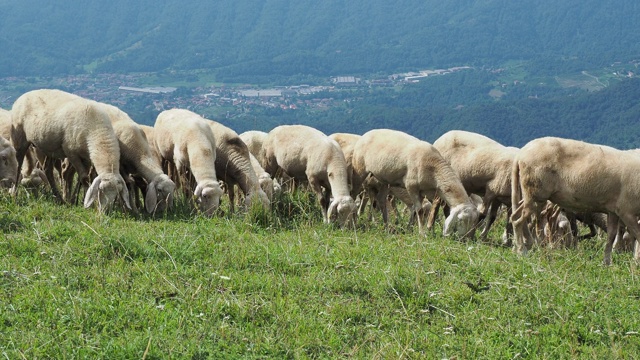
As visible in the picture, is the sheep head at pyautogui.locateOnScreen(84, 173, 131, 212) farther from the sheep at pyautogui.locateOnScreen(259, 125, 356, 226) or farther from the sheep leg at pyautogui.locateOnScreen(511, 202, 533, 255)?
the sheep leg at pyautogui.locateOnScreen(511, 202, 533, 255)

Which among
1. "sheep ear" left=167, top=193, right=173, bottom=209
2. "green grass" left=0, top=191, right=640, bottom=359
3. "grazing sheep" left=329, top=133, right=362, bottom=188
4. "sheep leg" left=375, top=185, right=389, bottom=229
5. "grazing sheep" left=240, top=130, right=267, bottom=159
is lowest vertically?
"sheep leg" left=375, top=185, right=389, bottom=229

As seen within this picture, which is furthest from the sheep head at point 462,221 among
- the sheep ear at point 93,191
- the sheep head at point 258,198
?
the sheep ear at point 93,191

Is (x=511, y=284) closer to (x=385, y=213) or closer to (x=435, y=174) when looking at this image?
(x=435, y=174)

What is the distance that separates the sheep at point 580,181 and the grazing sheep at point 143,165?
528 cm

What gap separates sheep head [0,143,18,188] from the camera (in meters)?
12.0

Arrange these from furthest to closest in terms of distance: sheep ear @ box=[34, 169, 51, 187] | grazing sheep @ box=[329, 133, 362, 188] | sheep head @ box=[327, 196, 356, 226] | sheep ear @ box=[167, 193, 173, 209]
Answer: grazing sheep @ box=[329, 133, 362, 188] → sheep ear @ box=[34, 169, 51, 187] → sheep head @ box=[327, 196, 356, 226] → sheep ear @ box=[167, 193, 173, 209]

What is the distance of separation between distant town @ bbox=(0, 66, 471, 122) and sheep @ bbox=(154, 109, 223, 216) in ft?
383

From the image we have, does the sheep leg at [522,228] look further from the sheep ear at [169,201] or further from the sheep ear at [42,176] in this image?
the sheep ear at [42,176]

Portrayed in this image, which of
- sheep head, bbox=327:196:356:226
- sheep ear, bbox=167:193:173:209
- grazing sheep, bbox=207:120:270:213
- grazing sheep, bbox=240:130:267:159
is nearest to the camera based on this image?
sheep ear, bbox=167:193:173:209

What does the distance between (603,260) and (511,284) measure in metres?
2.95

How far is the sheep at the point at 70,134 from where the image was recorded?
457 inches

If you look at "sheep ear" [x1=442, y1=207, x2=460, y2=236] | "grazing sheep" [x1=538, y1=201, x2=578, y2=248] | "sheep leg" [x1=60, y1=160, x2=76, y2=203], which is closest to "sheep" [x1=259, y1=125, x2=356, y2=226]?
"sheep ear" [x1=442, y1=207, x2=460, y2=236]

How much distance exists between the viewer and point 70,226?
9.59 meters

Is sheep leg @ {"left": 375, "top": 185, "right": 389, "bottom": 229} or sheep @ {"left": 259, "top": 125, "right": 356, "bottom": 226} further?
sheep leg @ {"left": 375, "top": 185, "right": 389, "bottom": 229}
